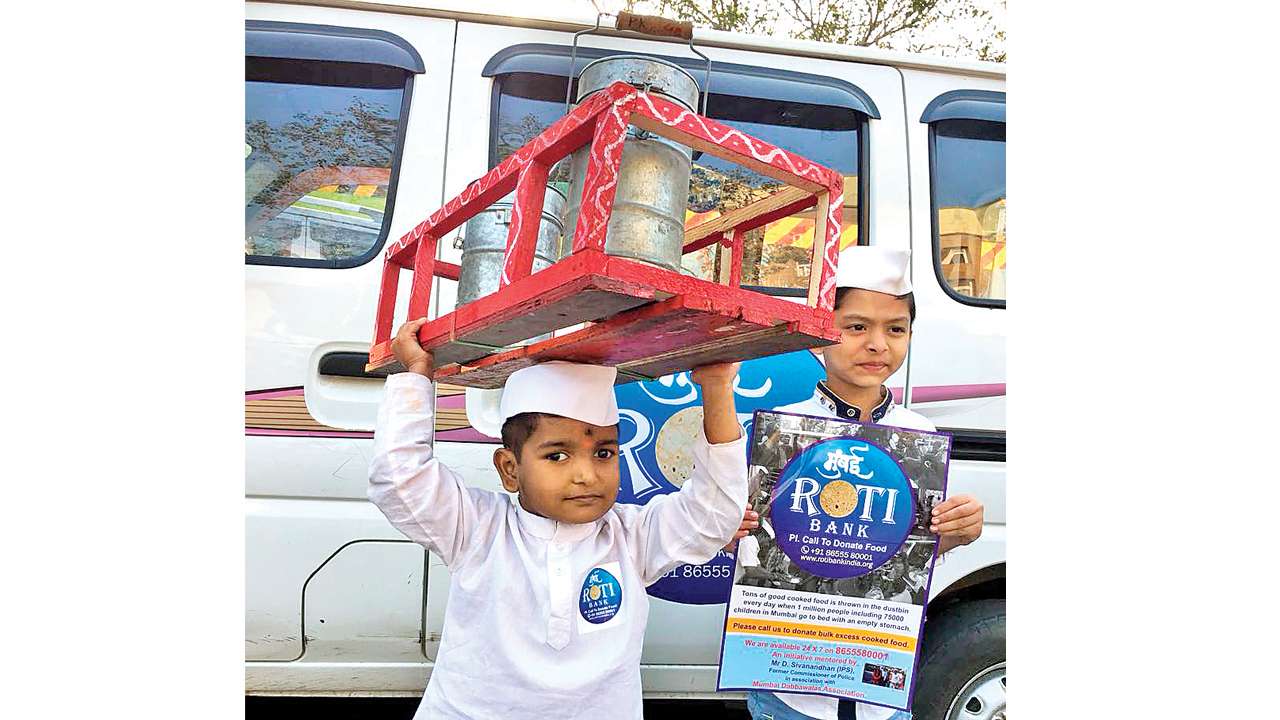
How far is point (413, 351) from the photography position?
1562 mm

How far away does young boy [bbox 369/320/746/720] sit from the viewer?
62.1 inches

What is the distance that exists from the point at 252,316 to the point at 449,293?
0.56 metres

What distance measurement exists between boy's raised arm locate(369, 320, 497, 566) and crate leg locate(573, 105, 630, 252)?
0.62 m

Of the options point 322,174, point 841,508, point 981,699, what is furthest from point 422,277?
point 981,699

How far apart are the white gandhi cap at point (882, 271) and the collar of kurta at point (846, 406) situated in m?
0.29

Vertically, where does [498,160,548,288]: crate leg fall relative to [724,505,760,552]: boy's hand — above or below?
above

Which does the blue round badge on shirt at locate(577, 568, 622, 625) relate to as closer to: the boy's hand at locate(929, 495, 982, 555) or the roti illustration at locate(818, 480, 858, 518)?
the roti illustration at locate(818, 480, 858, 518)

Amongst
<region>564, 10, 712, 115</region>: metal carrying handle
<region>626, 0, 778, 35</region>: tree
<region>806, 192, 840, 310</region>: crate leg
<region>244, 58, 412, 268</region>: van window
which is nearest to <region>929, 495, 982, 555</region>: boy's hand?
<region>806, 192, 840, 310</region>: crate leg

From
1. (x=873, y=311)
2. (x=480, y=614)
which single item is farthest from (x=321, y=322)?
(x=873, y=311)

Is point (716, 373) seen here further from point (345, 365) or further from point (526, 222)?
point (345, 365)

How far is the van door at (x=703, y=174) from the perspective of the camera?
90.8 inches

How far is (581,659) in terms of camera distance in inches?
63.7

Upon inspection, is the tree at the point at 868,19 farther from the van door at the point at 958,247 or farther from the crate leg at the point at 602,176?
the crate leg at the point at 602,176

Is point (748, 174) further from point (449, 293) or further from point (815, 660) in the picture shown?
point (815, 660)
